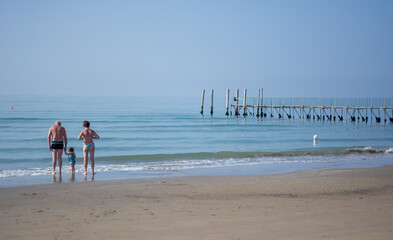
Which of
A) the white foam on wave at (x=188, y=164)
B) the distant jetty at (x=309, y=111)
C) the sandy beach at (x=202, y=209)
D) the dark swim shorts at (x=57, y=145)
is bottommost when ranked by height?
the white foam on wave at (x=188, y=164)

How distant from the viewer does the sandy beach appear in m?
5.80

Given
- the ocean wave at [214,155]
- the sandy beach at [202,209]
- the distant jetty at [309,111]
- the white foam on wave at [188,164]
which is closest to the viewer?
the sandy beach at [202,209]

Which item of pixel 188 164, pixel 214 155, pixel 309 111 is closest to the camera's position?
pixel 188 164

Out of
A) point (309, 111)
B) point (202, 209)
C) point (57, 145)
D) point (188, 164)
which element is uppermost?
point (309, 111)

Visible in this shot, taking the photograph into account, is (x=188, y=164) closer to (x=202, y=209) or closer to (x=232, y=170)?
(x=232, y=170)

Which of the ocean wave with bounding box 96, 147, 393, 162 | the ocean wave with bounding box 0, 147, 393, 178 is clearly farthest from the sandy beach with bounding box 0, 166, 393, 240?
the ocean wave with bounding box 96, 147, 393, 162

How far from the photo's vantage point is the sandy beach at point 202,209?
5797 mm

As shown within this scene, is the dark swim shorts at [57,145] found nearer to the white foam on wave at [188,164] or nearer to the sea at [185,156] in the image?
the sea at [185,156]

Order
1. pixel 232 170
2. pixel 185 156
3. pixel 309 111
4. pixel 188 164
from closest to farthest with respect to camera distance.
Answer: pixel 232 170, pixel 188 164, pixel 185 156, pixel 309 111

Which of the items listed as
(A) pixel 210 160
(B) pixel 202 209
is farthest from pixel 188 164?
(B) pixel 202 209

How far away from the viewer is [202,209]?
733 cm

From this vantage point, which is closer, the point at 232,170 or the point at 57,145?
the point at 57,145

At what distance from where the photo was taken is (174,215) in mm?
6859

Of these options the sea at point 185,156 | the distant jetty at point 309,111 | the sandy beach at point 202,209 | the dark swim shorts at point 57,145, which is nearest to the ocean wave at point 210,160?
the sea at point 185,156
